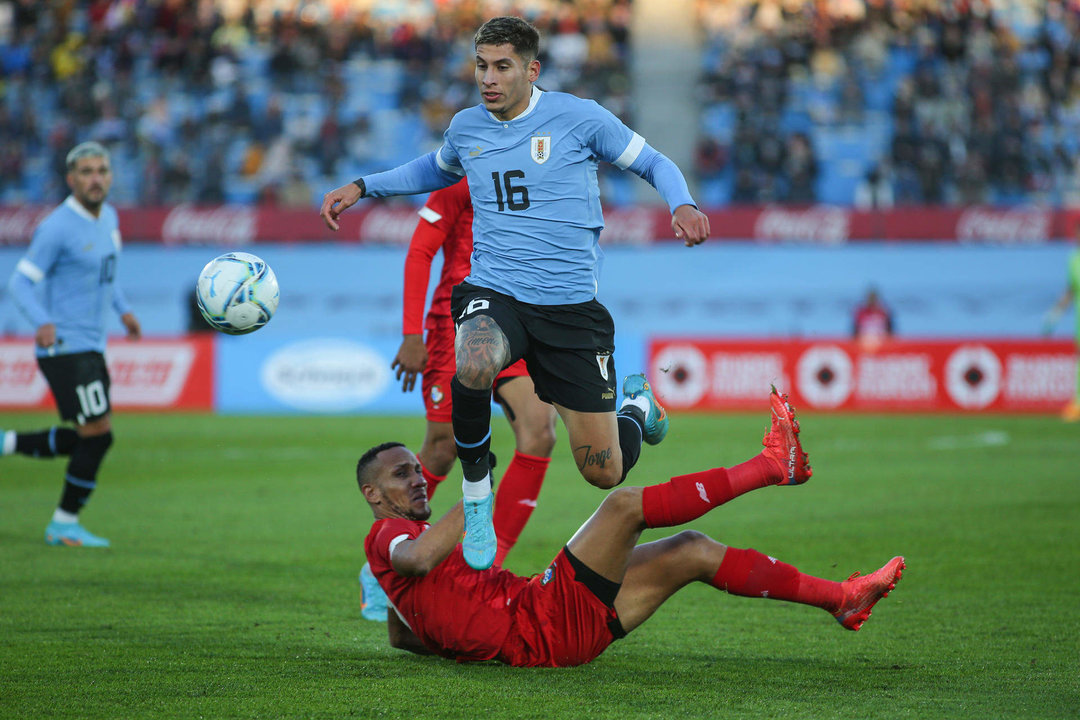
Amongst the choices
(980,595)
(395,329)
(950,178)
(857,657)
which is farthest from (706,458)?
(950,178)

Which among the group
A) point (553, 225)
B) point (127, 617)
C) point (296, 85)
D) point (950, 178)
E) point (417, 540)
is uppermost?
point (296, 85)

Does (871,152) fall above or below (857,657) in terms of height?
above

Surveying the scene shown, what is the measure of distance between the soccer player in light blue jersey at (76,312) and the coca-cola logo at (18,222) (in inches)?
544

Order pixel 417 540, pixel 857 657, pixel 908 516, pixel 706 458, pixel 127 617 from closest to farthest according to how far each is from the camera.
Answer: pixel 417 540, pixel 857 657, pixel 127 617, pixel 908 516, pixel 706 458

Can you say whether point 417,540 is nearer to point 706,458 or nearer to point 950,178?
point 706,458

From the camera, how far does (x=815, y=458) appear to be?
12.4 meters

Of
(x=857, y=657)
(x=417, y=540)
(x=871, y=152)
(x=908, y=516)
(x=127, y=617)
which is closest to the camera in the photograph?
(x=417, y=540)

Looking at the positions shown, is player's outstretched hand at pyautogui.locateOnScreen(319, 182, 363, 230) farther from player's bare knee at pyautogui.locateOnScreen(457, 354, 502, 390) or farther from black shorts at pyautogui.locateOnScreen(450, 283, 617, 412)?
player's bare knee at pyautogui.locateOnScreen(457, 354, 502, 390)

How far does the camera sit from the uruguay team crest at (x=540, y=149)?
5.00 metres

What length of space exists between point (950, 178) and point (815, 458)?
10.6 m

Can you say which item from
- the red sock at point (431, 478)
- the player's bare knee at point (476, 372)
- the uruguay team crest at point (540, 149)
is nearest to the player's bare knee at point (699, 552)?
the player's bare knee at point (476, 372)

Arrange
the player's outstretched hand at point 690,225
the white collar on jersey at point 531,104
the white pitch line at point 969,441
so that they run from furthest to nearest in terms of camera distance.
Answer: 1. the white pitch line at point 969,441
2. the white collar on jersey at point 531,104
3. the player's outstretched hand at point 690,225

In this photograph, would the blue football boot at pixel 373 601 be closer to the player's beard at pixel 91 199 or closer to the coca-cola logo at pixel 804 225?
the player's beard at pixel 91 199

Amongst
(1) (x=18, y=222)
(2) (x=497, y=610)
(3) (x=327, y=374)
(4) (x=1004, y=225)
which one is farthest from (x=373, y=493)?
(1) (x=18, y=222)
